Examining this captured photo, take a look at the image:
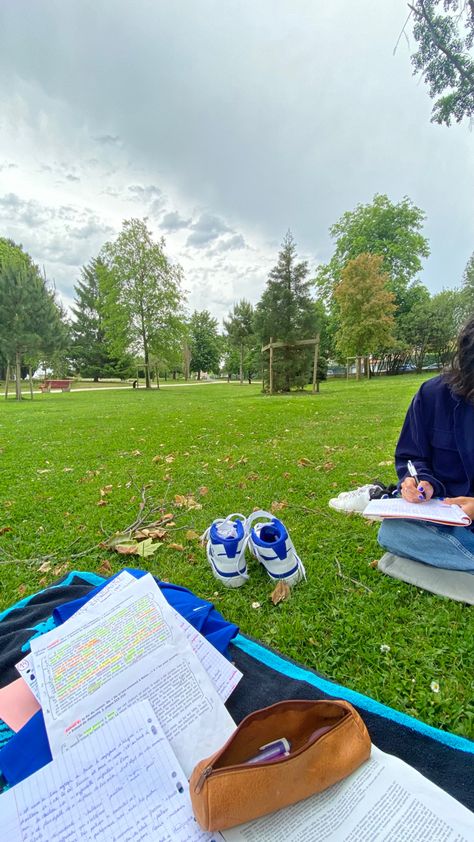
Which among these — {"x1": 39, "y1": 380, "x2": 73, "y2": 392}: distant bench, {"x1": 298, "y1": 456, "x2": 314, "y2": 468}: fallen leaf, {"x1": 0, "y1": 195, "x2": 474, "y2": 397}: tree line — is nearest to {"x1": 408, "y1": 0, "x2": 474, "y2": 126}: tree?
{"x1": 0, "y1": 195, "x2": 474, "y2": 397}: tree line

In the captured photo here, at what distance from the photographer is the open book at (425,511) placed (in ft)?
5.05

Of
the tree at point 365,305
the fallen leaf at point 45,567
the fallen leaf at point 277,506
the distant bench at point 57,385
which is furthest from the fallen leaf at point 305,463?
the distant bench at point 57,385

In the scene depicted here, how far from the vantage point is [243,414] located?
25.7 feet

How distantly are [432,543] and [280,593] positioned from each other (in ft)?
2.64

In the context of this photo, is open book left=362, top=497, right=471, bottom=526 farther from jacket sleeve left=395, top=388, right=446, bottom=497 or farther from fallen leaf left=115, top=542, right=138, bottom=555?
fallen leaf left=115, top=542, right=138, bottom=555

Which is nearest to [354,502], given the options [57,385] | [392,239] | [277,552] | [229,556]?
[277,552]

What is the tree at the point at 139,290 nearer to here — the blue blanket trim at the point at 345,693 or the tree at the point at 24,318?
the tree at the point at 24,318

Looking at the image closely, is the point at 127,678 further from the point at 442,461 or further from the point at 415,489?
the point at 442,461

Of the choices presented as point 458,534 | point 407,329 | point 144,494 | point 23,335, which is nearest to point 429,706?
point 458,534

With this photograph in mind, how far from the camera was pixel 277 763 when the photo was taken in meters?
0.76

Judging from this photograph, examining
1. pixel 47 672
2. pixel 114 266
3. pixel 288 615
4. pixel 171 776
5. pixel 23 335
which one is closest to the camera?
pixel 171 776

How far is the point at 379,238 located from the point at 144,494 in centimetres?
3035

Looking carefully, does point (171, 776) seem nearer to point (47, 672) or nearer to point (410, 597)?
point (47, 672)

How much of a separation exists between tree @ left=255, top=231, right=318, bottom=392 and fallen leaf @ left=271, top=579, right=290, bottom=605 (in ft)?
45.8
